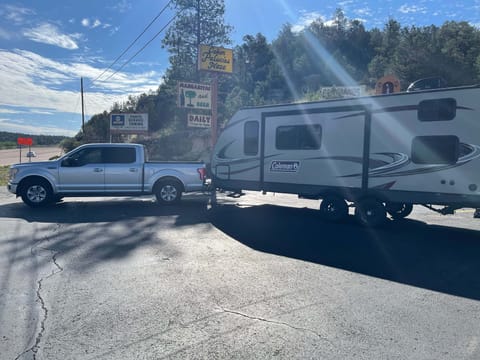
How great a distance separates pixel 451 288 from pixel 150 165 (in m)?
8.96

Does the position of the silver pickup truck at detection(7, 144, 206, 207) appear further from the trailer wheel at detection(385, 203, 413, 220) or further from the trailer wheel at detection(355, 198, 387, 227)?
the trailer wheel at detection(385, 203, 413, 220)

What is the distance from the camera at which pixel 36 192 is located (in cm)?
1112

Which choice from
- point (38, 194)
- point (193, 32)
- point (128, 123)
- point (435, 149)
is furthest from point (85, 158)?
point (193, 32)

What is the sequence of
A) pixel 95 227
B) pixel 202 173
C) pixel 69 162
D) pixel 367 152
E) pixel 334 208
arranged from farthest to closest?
pixel 202 173, pixel 69 162, pixel 334 208, pixel 367 152, pixel 95 227

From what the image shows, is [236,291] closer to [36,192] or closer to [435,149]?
[435,149]

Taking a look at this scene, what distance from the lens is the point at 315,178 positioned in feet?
32.0

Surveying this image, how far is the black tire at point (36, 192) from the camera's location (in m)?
11.0

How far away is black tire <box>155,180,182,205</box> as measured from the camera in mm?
11930

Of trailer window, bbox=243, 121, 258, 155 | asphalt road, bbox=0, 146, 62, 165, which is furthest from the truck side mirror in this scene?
asphalt road, bbox=0, 146, 62, 165

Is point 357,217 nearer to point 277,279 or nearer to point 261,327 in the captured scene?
point 277,279

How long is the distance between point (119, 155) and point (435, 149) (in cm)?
869

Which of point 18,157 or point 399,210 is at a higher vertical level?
point 18,157

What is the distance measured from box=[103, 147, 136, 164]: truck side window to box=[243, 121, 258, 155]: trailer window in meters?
3.54

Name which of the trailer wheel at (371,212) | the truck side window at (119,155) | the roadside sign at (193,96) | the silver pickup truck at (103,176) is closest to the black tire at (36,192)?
the silver pickup truck at (103,176)
